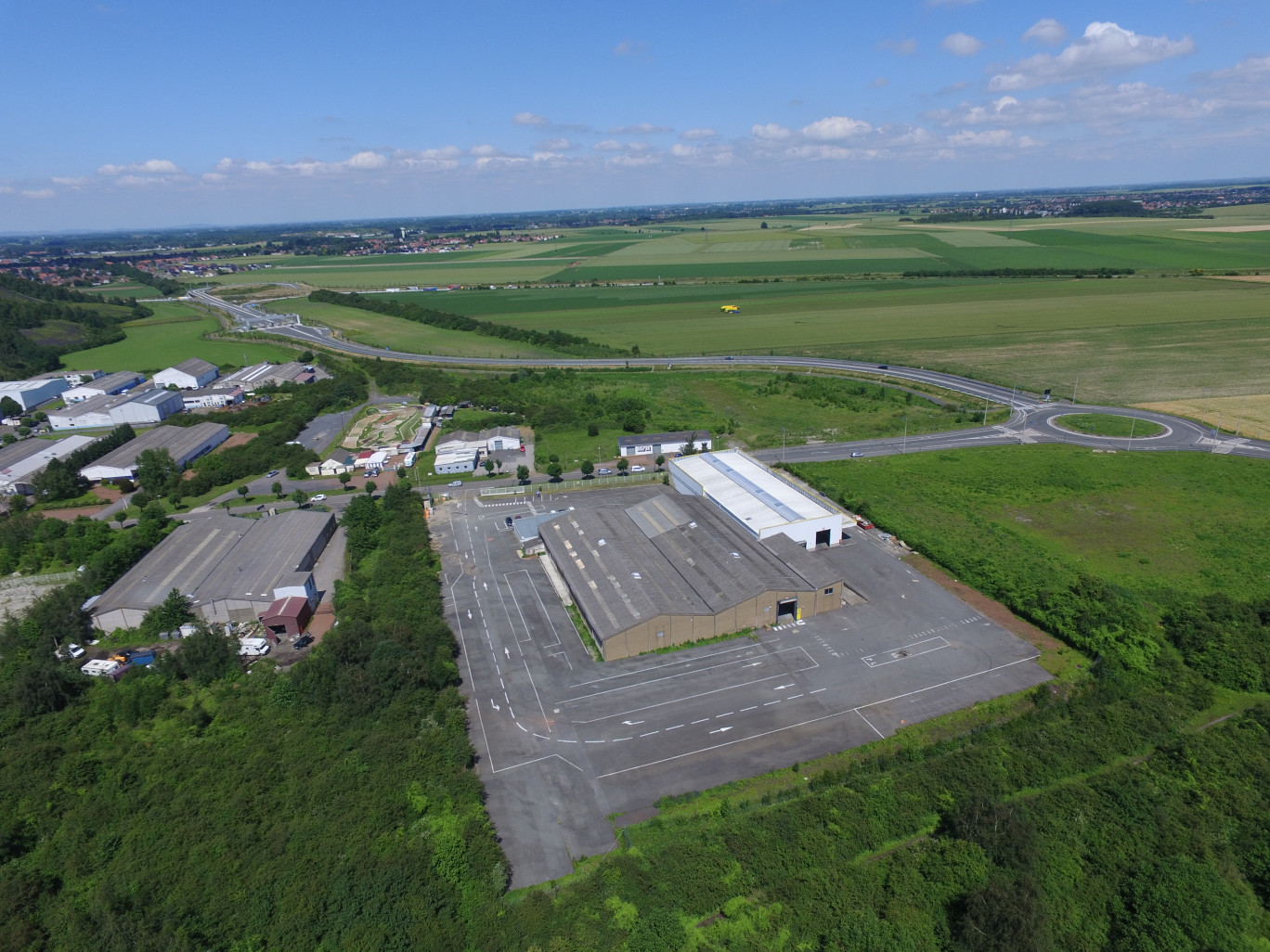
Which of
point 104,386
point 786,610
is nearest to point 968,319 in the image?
point 786,610

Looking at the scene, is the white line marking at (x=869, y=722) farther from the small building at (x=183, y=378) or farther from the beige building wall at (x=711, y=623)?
the small building at (x=183, y=378)

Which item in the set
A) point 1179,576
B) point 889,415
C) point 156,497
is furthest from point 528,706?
point 889,415

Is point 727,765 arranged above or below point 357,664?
below

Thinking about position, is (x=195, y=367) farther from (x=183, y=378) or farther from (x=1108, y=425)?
(x=1108, y=425)

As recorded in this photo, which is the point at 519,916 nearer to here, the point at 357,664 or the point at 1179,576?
the point at 357,664

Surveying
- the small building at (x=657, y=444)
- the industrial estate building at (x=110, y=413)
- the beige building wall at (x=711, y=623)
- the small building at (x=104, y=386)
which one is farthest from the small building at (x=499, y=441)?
the small building at (x=104, y=386)

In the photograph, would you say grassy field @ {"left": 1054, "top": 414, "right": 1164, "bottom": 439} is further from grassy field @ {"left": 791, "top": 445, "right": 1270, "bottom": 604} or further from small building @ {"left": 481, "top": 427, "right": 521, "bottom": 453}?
small building @ {"left": 481, "top": 427, "right": 521, "bottom": 453}
